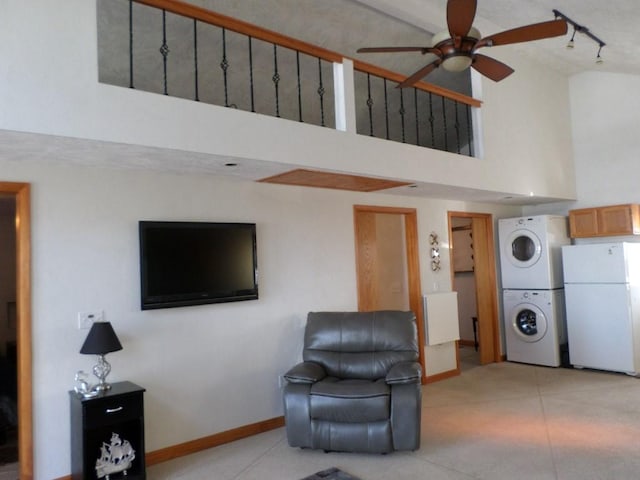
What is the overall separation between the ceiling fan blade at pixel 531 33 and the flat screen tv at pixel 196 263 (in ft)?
7.46

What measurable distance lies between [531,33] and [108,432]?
3.60 meters

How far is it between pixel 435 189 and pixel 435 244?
1020 millimetres

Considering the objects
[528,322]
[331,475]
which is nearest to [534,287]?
[528,322]

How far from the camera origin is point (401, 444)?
3.36 m

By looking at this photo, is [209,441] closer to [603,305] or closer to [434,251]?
[434,251]

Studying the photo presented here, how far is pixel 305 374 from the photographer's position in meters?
3.61

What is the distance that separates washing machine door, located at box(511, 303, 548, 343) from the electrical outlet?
197 inches

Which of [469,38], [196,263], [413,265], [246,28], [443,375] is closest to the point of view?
[469,38]

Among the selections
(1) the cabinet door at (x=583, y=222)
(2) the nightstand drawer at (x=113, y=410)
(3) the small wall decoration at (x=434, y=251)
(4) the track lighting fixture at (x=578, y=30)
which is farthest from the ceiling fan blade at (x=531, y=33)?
(1) the cabinet door at (x=583, y=222)

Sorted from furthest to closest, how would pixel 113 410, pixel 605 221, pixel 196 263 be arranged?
pixel 605 221, pixel 196 263, pixel 113 410

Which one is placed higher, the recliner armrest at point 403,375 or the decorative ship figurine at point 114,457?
the recliner armrest at point 403,375

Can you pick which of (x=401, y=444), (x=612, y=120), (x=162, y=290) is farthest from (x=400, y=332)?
→ (x=612, y=120)

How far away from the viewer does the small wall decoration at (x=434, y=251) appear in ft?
18.5

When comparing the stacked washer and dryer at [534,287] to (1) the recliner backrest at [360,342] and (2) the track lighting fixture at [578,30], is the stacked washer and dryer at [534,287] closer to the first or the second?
(2) the track lighting fixture at [578,30]
